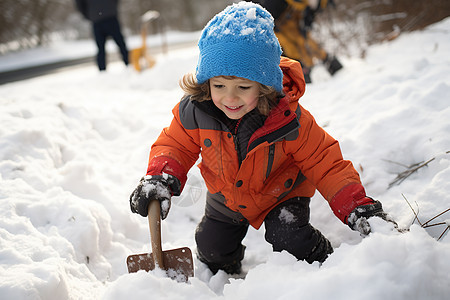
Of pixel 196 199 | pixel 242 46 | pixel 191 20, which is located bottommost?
pixel 191 20

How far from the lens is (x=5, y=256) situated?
1.46 meters

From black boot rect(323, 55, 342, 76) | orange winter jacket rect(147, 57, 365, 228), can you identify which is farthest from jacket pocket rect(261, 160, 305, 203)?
black boot rect(323, 55, 342, 76)

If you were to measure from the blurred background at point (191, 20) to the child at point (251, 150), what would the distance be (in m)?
3.29

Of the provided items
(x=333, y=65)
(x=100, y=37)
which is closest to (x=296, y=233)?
(x=333, y=65)

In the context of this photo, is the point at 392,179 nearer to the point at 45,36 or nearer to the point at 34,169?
the point at 34,169

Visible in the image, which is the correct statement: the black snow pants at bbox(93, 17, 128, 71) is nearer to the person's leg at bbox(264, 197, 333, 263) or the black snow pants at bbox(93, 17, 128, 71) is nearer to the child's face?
the child's face

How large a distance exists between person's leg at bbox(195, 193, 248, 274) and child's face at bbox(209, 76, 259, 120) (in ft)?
1.71

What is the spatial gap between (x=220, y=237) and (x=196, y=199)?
1.84ft

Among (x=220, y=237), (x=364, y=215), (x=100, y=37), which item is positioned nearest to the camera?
(x=364, y=215)

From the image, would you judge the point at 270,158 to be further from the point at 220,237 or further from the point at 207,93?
the point at 220,237

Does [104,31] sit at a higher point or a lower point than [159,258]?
higher

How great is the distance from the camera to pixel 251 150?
158 centimetres

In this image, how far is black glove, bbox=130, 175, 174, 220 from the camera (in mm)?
1583

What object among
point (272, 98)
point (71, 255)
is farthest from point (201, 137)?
point (71, 255)
